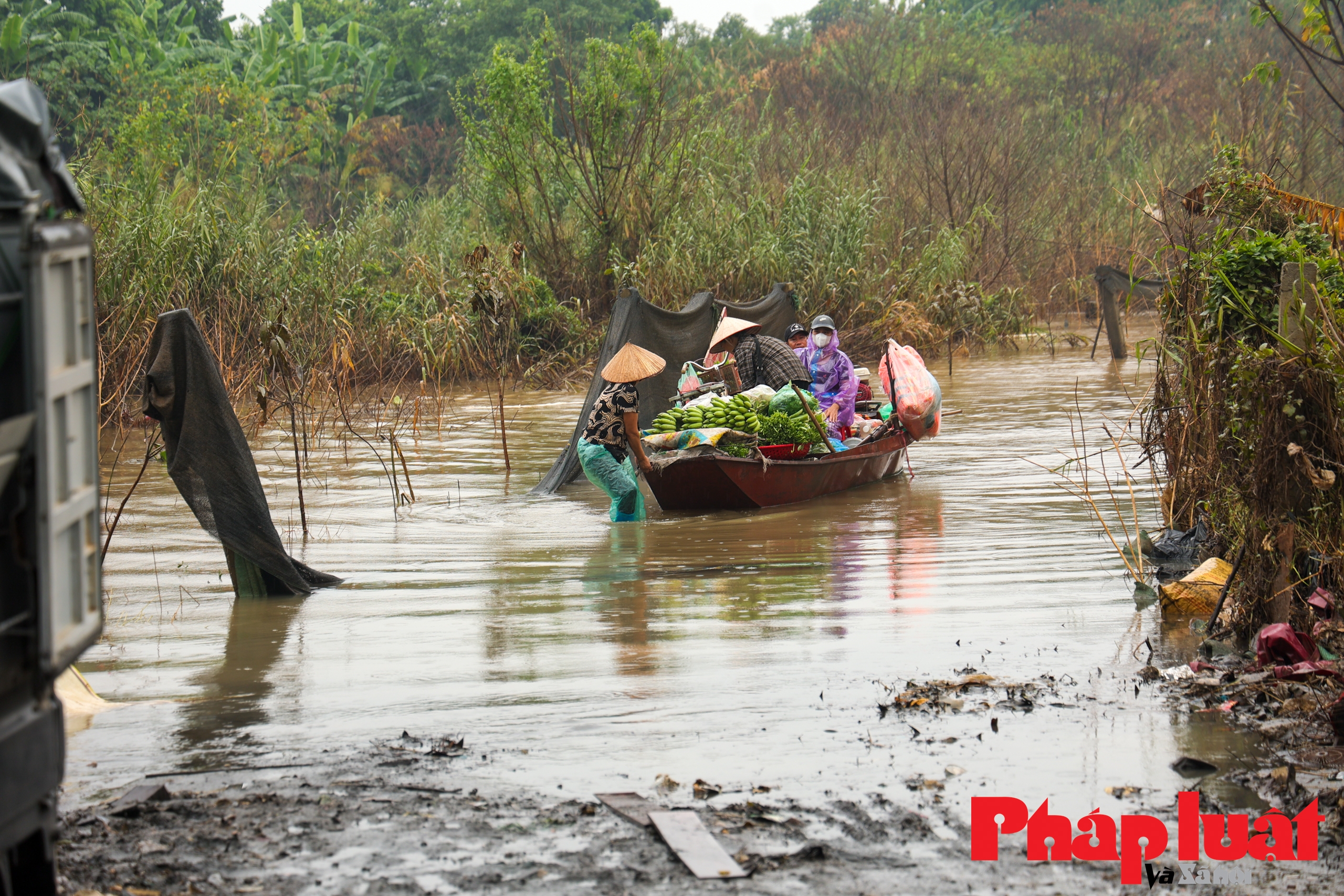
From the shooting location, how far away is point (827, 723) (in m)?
4.56

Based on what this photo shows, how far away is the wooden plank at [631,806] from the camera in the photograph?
3.63 metres

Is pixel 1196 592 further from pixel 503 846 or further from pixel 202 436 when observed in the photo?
pixel 202 436

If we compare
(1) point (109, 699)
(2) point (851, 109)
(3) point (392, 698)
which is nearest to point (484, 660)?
(3) point (392, 698)

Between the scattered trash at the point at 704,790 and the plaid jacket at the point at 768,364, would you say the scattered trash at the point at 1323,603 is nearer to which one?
the scattered trash at the point at 704,790

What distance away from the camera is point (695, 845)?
3.41m

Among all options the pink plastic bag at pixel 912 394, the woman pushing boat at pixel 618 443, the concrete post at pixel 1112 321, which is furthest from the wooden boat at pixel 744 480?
the concrete post at pixel 1112 321

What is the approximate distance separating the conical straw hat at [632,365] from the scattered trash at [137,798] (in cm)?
605

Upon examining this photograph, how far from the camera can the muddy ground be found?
10.6ft

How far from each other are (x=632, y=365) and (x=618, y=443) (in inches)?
25.3

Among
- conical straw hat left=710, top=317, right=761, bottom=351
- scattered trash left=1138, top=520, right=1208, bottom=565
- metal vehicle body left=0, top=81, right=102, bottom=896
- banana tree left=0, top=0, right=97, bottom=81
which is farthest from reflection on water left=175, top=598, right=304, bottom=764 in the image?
banana tree left=0, top=0, right=97, bottom=81

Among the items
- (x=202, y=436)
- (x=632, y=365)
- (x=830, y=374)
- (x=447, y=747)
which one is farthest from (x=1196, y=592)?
(x=830, y=374)

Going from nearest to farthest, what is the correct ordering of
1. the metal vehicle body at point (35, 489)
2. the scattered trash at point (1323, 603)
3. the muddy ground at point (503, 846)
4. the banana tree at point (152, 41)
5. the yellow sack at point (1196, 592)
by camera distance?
the metal vehicle body at point (35, 489) < the muddy ground at point (503, 846) < the scattered trash at point (1323, 603) < the yellow sack at point (1196, 592) < the banana tree at point (152, 41)

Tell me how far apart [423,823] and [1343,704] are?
9.88 feet

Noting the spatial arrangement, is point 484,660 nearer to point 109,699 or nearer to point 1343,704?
point 109,699
